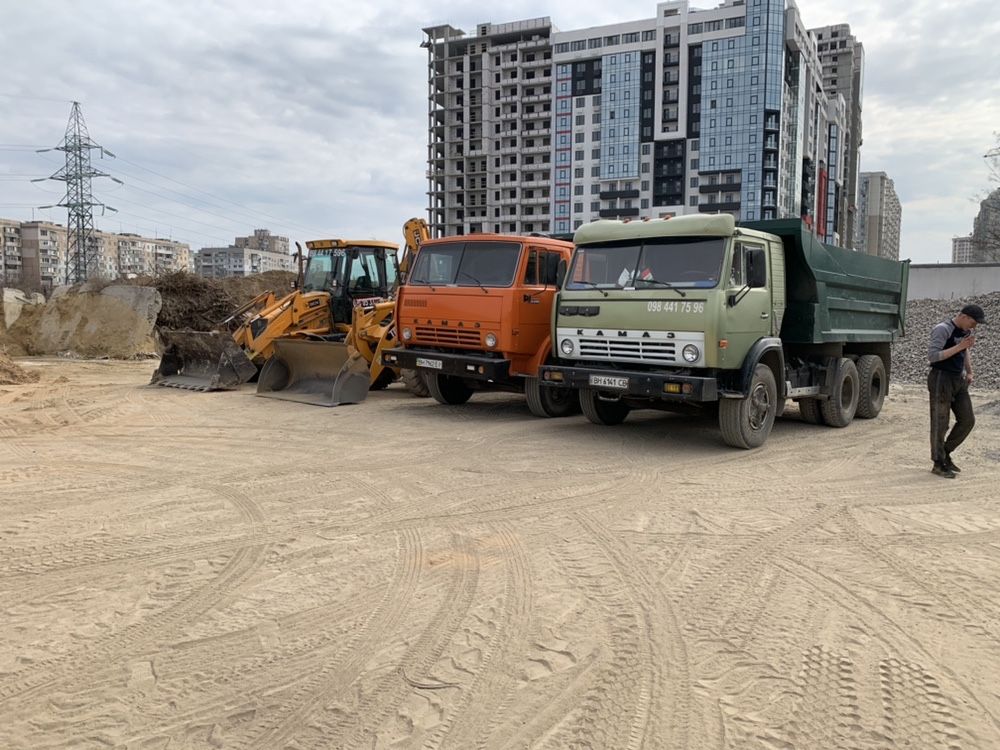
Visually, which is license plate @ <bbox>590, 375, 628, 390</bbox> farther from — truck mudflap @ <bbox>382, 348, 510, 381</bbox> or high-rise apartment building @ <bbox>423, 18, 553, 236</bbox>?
high-rise apartment building @ <bbox>423, 18, 553, 236</bbox>

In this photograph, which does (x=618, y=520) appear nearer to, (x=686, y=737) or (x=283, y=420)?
(x=686, y=737)

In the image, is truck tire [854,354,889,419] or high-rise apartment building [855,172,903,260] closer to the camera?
truck tire [854,354,889,419]

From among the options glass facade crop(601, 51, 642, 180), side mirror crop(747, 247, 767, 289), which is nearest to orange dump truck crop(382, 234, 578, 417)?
side mirror crop(747, 247, 767, 289)

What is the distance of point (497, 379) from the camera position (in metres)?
10.2

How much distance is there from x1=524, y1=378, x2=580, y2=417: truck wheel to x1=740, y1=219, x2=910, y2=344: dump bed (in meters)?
3.16

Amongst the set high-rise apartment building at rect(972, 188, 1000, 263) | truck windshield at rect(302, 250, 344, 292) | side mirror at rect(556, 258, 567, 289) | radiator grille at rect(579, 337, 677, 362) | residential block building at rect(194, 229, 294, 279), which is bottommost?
radiator grille at rect(579, 337, 677, 362)

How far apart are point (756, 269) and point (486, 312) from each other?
3569mm

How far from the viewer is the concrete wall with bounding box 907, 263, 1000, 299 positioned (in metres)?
30.5

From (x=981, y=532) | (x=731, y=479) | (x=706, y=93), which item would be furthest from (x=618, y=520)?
(x=706, y=93)

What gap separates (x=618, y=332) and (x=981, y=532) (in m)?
4.27

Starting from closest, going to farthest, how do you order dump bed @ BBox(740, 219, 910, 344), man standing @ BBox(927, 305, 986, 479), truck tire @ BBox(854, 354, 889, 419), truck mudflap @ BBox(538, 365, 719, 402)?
man standing @ BBox(927, 305, 986, 479), truck mudflap @ BBox(538, 365, 719, 402), dump bed @ BBox(740, 219, 910, 344), truck tire @ BBox(854, 354, 889, 419)

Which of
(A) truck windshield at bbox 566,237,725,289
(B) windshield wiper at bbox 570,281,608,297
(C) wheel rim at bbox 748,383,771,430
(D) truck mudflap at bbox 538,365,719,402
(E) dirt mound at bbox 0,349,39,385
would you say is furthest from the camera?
(E) dirt mound at bbox 0,349,39,385

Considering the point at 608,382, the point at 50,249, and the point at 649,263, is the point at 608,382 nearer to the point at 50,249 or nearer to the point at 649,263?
the point at 649,263

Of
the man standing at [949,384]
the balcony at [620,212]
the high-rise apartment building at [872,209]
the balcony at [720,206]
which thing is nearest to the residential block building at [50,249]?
the balcony at [620,212]
